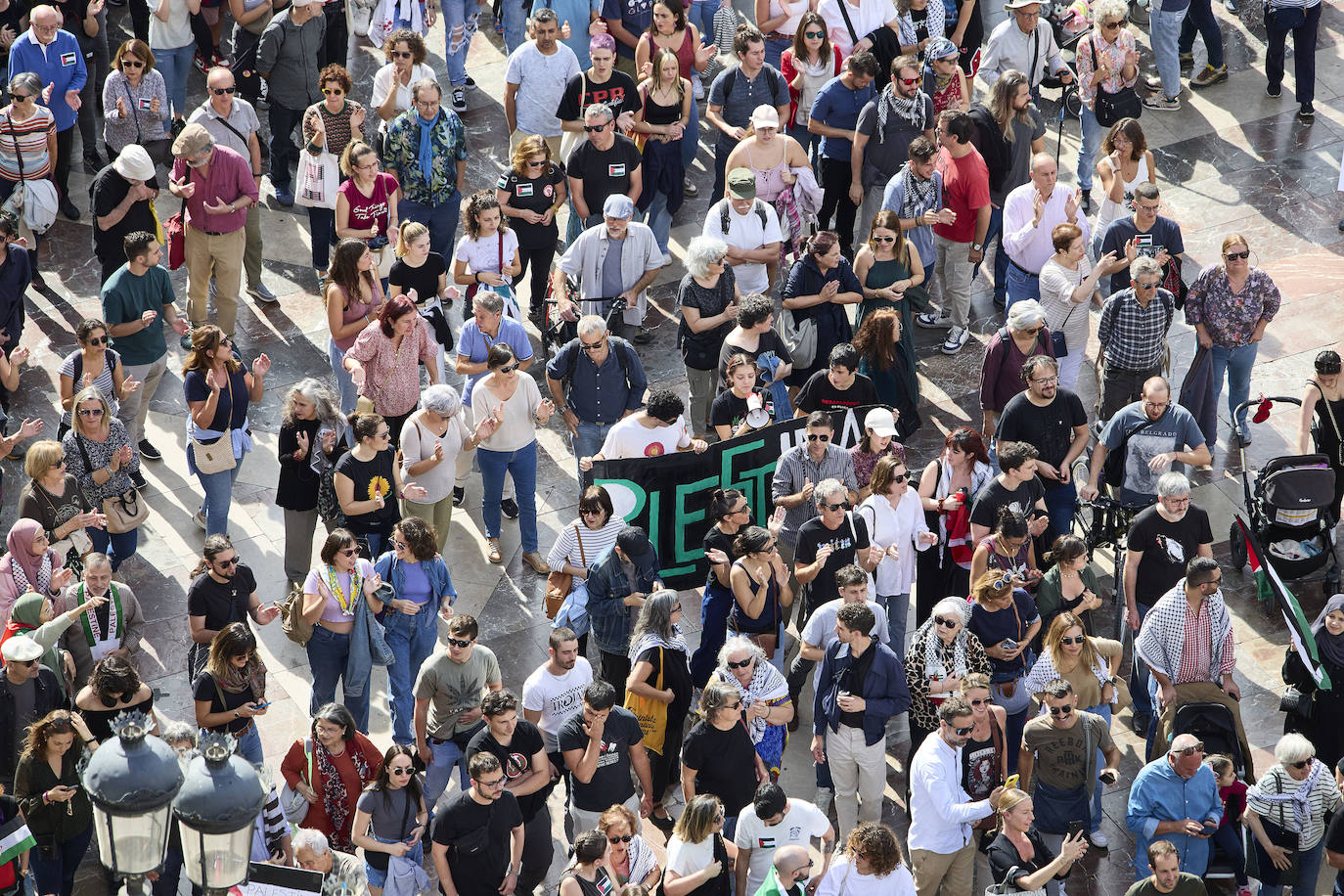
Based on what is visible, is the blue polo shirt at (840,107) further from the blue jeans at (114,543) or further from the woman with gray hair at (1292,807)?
the woman with gray hair at (1292,807)

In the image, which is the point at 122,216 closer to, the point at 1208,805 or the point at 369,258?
the point at 369,258

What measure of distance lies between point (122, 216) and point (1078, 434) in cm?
677

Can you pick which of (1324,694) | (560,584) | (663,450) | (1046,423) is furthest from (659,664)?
(1324,694)

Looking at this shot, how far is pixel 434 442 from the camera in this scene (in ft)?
41.5

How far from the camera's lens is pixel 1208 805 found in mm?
10930

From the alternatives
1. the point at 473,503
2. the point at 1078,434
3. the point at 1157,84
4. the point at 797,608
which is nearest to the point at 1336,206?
the point at 1157,84

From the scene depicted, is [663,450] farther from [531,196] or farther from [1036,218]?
[1036,218]

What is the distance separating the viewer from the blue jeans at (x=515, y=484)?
13117mm

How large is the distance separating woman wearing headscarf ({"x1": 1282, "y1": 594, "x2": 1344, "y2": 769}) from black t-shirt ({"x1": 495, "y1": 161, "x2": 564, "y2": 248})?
5882 mm

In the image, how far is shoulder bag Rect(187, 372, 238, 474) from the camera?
12.9 m

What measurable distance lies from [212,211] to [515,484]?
3.19 metres

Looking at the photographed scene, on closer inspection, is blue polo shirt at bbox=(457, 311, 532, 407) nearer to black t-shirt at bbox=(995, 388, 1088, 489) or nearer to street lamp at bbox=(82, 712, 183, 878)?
black t-shirt at bbox=(995, 388, 1088, 489)

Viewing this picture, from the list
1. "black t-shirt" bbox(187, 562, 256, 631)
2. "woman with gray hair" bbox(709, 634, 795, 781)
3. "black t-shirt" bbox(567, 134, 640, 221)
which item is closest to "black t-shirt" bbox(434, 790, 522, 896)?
"woman with gray hair" bbox(709, 634, 795, 781)

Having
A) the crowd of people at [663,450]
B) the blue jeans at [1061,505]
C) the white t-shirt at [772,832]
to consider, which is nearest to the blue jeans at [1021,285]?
the crowd of people at [663,450]
